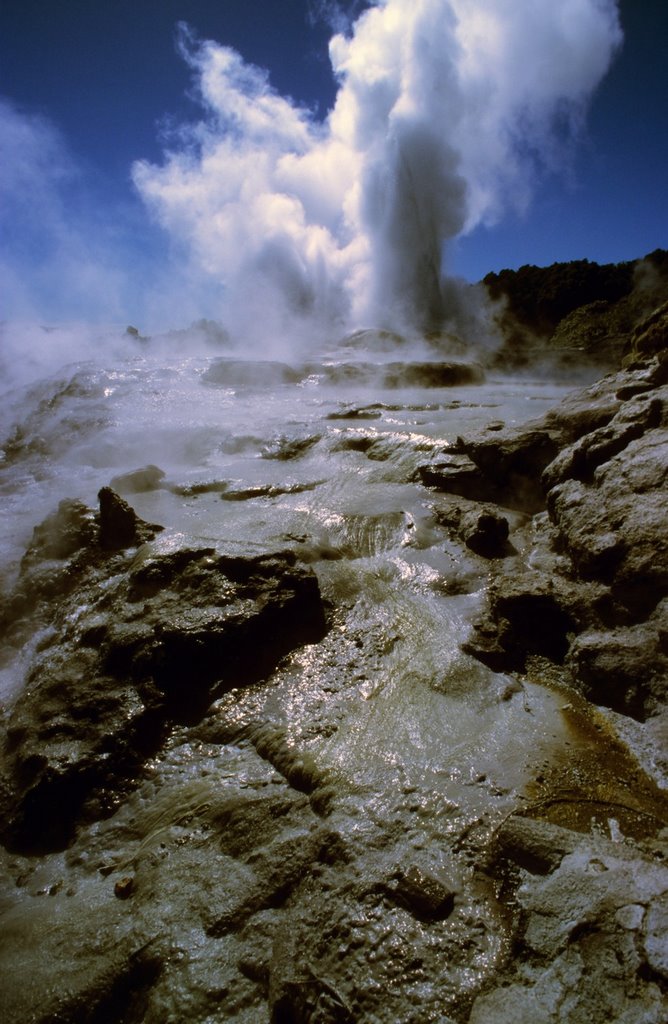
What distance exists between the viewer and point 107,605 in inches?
149

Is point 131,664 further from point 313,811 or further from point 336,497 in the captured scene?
point 336,497

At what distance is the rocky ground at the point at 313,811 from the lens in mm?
1607

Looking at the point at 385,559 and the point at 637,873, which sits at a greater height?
the point at 385,559

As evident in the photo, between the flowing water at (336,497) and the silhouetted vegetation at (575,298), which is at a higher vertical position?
the silhouetted vegetation at (575,298)

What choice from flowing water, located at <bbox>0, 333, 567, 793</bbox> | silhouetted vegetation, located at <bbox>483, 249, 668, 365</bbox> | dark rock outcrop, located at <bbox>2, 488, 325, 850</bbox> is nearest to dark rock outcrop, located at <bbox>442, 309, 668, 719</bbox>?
flowing water, located at <bbox>0, 333, 567, 793</bbox>

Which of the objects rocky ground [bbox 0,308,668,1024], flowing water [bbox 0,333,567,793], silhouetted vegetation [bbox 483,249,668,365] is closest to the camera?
rocky ground [bbox 0,308,668,1024]

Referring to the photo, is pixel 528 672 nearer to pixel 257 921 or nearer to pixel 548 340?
pixel 257 921

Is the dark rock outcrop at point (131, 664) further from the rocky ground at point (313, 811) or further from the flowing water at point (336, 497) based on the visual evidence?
the flowing water at point (336, 497)

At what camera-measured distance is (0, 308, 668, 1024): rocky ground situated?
161 cm

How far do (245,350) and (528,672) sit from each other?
1644cm

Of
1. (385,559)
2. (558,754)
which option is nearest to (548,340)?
(385,559)

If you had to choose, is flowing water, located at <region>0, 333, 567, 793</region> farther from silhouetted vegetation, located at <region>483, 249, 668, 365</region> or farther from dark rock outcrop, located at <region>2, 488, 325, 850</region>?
silhouetted vegetation, located at <region>483, 249, 668, 365</region>

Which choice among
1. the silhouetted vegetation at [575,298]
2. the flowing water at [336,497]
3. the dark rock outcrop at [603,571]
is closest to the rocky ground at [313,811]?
the dark rock outcrop at [603,571]

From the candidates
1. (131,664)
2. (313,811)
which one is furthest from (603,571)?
(131,664)
